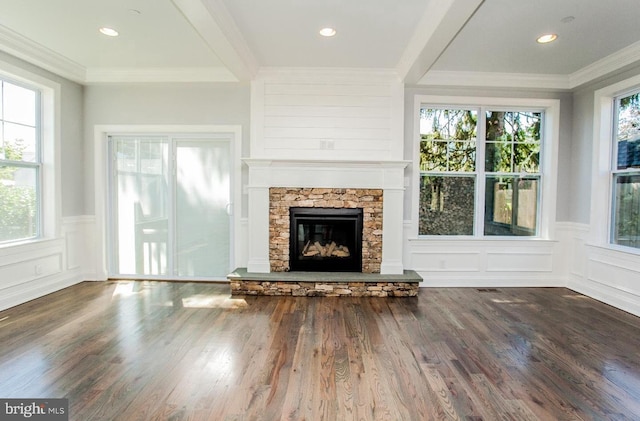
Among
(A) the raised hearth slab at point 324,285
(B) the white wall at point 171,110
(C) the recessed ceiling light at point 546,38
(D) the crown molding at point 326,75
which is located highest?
(C) the recessed ceiling light at point 546,38

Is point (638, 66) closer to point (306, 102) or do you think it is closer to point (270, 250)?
point (306, 102)

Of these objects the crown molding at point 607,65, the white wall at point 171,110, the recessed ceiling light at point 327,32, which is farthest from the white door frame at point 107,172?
the crown molding at point 607,65

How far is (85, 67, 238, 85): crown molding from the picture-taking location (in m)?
4.33

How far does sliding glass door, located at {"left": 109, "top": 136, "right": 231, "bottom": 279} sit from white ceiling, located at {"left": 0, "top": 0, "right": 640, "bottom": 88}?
91cm

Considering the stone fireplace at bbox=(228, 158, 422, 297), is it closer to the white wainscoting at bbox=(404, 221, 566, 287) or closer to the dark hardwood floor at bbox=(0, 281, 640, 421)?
the white wainscoting at bbox=(404, 221, 566, 287)

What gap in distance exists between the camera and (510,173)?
4.75 meters

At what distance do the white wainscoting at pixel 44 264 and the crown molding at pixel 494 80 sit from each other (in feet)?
16.3

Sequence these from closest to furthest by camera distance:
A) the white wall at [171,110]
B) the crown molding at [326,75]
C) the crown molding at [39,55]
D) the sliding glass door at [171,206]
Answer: the crown molding at [39,55], the crown molding at [326,75], the white wall at [171,110], the sliding glass door at [171,206]

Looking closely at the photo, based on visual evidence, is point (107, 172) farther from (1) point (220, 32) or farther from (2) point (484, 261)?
(2) point (484, 261)

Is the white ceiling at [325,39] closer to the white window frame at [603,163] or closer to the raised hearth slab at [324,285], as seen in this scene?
the white window frame at [603,163]

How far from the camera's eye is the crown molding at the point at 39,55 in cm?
341

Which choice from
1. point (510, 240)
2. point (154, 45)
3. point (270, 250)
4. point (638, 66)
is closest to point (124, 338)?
point (270, 250)

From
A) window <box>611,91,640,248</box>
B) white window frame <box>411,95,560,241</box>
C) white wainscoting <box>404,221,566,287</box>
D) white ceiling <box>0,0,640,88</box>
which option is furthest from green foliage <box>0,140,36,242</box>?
window <box>611,91,640,248</box>

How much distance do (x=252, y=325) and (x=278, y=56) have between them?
9.67 feet
